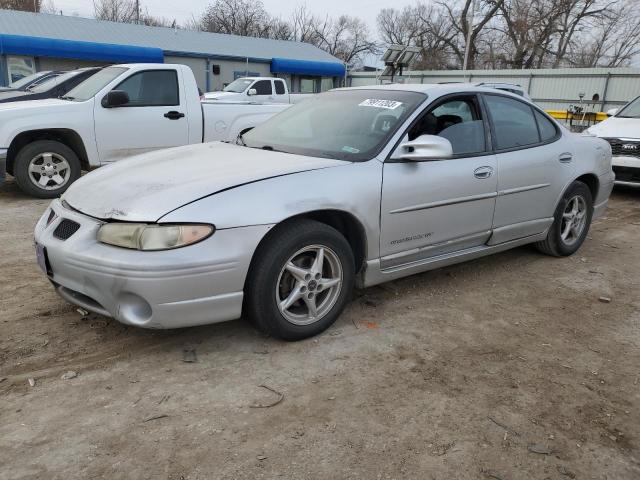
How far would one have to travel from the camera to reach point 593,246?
583 cm

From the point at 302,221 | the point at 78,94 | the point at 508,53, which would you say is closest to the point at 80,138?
the point at 78,94

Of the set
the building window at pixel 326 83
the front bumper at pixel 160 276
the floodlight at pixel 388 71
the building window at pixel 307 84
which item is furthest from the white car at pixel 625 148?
the building window at pixel 326 83

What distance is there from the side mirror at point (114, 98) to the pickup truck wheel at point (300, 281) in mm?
4987

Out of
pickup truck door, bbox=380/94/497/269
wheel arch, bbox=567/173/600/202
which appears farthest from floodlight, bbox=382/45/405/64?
pickup truck door, bbox=380/94/497/269

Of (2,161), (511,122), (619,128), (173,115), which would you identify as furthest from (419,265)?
(619,128)

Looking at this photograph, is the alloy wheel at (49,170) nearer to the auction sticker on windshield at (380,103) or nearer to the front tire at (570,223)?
the auction sticker on windshield at (380,103)

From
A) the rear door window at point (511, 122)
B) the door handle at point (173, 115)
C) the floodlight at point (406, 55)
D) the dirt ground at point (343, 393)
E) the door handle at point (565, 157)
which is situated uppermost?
the floodlight at point (406, 55)

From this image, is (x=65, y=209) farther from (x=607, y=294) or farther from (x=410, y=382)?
(x=607, y=294)

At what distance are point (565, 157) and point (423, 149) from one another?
200cm

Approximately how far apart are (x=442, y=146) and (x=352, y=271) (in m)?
1.01

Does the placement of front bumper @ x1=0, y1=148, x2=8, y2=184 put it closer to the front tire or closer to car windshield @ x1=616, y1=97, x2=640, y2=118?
the front tire

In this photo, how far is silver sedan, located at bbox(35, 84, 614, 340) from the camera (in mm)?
2844

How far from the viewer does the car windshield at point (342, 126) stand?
145 inches

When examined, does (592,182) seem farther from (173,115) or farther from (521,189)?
(173,115)
